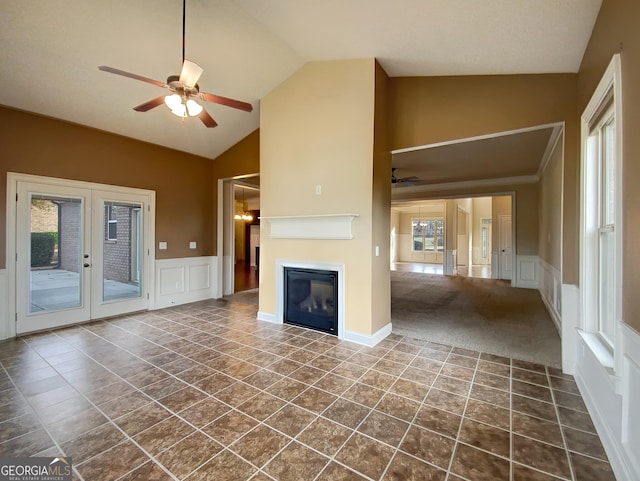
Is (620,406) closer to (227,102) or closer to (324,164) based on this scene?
(324,164)

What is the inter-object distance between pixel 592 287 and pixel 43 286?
6.46m

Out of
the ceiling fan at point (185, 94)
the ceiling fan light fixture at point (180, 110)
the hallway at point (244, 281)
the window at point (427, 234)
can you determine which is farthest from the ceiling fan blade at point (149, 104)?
the window at point (427, 234)

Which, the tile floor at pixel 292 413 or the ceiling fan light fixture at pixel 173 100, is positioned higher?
the ceiling fan light fixture at pixel 173 100

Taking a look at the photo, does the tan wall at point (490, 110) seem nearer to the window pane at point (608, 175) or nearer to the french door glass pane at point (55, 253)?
the window pane at point (608, 175)

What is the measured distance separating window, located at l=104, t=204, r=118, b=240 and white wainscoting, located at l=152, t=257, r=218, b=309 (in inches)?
33.1

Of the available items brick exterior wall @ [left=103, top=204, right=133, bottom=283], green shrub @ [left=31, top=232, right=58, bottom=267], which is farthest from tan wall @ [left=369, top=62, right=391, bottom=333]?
green shrub @ [left=31, top=232, right=58, bottom=267]

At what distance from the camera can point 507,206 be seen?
9.34 meters

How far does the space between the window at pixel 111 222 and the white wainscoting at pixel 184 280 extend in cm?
84

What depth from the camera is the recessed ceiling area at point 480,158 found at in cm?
481

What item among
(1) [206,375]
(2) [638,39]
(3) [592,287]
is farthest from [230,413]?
(2) [638,39]

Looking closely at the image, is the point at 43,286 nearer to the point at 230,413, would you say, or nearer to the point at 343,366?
the point at 230,413

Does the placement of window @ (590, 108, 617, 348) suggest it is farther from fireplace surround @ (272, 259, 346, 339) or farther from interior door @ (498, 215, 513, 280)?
interior door @ (498, 215, 513, 280)

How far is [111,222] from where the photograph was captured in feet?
15.7

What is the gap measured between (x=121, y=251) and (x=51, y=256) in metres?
0.89
